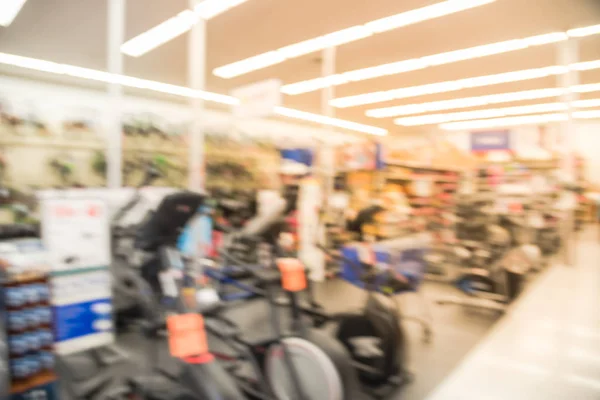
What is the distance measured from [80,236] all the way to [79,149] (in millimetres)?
→ 1747

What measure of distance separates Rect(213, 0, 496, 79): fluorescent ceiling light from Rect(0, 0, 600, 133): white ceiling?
14 cm

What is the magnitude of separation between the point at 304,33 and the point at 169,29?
6.46 feet

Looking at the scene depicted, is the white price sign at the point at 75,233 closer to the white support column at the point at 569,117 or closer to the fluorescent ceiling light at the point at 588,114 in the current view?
the white support column at the point at 569,117

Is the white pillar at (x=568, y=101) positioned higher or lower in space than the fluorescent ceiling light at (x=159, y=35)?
lower

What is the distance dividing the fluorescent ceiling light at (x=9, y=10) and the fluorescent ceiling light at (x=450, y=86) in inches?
167

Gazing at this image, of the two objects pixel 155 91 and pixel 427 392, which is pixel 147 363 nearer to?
A: pixel 427 392

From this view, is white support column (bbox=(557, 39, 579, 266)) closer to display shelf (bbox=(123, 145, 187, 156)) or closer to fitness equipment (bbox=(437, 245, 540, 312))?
fitness equipment (bbox=(437, 245, 540, 312))

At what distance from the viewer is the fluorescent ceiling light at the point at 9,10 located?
14.1 feet

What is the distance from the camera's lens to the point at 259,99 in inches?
120

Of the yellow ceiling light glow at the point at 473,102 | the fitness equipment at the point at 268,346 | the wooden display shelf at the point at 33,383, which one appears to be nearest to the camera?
the wooden display shelf at the point at 33,383

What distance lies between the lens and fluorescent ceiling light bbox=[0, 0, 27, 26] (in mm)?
4309

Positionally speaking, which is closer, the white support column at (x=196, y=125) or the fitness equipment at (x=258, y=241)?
the fitness equipment at (x=258, y=241)

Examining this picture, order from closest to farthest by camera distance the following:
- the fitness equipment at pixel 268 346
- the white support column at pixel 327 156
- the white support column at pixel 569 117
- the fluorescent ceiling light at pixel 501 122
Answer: the fitness equipment at pixel 268 346 → the white support column at pixel 327 156 → the white support column at pixel 569 117 → the fluorescent ceiling light at pixel 501 122

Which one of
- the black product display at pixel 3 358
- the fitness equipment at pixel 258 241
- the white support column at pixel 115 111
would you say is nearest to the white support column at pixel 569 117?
the fitness equipment at pixel 258 241
